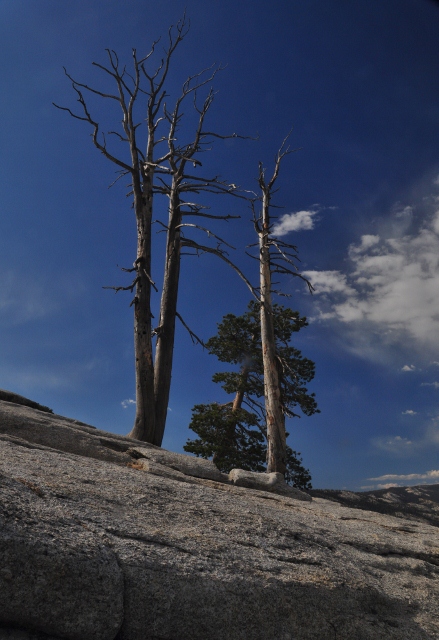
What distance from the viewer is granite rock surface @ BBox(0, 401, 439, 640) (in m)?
3.05

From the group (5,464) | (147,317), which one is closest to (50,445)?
(5,464)

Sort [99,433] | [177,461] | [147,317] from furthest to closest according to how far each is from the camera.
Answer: [147,317] < [99,433] < [177,461]

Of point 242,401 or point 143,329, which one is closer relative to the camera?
point 143,329

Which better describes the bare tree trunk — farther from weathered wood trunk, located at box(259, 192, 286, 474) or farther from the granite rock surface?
the granite rock surface

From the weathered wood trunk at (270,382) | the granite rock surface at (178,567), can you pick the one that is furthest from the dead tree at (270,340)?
the granite rock surface at (178,567)

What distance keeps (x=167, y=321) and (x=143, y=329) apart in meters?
1.01

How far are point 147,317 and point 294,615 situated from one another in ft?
28.2

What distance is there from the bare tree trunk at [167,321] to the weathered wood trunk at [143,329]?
325mm

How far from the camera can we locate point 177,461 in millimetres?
7312

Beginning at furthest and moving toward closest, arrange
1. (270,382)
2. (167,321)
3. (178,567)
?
(270,382)
(167,321)
(178,567)

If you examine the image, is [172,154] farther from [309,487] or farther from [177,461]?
[309,487]

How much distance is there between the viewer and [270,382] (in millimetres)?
14617

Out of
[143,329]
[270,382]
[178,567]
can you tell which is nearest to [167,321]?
[143,329]

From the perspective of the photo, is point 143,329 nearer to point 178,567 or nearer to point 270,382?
point 270,382
